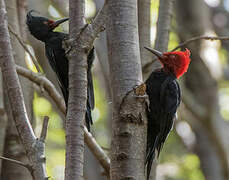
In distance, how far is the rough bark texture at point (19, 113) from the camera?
2.47 meters

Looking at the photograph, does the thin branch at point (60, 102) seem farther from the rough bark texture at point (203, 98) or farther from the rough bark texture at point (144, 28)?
the rough bark texture at point (203, 98)

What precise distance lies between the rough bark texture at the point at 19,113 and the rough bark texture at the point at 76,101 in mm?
180

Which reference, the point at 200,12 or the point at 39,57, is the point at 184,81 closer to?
the point at 200,12

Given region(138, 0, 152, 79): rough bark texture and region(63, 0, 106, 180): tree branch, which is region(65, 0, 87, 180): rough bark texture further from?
region(138, 0, 152, 79): rough bark texture

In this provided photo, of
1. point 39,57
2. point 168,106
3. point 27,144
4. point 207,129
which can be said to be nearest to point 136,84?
point 27,144

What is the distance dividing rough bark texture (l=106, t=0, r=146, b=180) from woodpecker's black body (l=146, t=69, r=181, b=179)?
1.12 m

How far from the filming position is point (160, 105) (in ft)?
14.8

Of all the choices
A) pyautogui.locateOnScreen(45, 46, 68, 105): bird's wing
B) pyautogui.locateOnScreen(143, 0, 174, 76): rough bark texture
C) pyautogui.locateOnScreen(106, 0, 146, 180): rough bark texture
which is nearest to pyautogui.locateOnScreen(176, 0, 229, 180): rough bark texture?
pyautogui.locateOnScreen(45, 46, 68, 105): bird's wing

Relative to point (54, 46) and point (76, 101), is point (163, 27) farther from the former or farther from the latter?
point (76, 101)

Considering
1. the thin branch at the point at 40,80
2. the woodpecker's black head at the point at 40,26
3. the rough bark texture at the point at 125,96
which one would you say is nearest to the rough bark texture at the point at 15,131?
the thin branch at the point at 40,80

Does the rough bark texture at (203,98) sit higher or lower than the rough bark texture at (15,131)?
higher

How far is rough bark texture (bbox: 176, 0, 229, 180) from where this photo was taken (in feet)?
25.6

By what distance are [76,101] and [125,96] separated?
1.41 ft

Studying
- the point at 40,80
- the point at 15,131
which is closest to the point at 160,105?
the point at 40,80
